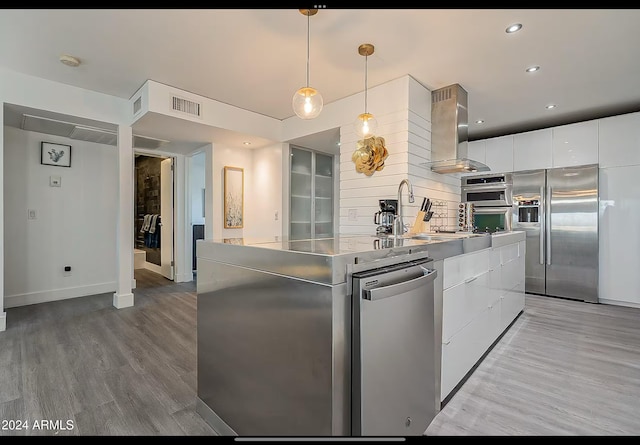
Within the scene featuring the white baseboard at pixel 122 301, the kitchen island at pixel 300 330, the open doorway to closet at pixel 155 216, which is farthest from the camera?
the open doorway to closet at pixel 155 216

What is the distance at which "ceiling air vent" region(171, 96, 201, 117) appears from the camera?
3.33 metres

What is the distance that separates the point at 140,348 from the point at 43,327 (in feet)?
4.39

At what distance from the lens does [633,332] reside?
298cm

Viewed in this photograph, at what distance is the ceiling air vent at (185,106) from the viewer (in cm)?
333

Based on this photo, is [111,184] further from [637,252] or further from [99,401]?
[637,252]

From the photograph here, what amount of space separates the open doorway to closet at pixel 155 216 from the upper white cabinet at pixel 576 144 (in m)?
5.98

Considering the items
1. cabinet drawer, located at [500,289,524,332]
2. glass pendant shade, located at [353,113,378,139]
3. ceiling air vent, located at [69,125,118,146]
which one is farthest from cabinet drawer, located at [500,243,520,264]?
ceiling air vent, located at [69,125,118,146]

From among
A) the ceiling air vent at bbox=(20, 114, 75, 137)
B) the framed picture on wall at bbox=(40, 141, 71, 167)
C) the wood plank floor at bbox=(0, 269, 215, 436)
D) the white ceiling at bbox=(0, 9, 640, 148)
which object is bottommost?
the wood plank floor at bbox=(0, 269, 215, 436)

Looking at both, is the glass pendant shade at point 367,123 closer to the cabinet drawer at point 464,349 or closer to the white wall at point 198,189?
the cabinet drawer at point 464,349

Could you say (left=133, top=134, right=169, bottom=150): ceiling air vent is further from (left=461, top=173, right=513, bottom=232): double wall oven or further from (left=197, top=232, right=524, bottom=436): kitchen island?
(left=461, top=173, right=513, bottom=232): double wall oven

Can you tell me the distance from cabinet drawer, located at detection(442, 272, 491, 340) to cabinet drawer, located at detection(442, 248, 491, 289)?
34 millimetres

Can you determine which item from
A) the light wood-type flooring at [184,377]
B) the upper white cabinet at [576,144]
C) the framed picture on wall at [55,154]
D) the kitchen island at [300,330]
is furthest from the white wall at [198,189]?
the upper white cabinet at [576,144]

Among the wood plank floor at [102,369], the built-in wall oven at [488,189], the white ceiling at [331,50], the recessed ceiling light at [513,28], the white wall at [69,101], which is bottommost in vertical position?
the wood plank floor at [102,369]

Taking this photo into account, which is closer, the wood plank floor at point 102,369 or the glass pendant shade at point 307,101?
the wood plank floor at point 102,369
